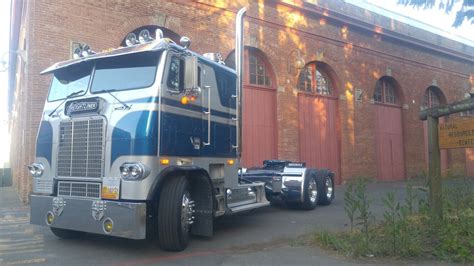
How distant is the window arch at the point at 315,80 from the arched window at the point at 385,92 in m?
3.43

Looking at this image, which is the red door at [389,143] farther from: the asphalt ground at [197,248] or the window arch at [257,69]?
the asphalt ground at [197,248]

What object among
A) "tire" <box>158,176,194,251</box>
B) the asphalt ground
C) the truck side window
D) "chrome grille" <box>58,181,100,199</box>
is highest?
the truck side window

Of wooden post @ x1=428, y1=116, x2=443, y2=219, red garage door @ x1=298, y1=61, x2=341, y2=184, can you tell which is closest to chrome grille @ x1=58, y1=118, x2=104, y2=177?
wooden post @ x1=428, y1=116, x2=443, y2=219

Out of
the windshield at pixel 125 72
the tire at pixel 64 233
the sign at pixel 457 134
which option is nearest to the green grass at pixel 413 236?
the sign at pixel 457 134

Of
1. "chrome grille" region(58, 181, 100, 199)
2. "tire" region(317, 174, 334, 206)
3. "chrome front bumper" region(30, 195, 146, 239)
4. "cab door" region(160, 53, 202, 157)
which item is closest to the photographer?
"chrome front bumper" region(30, 195, 146, 239)

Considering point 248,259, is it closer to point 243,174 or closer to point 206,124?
point 206,124

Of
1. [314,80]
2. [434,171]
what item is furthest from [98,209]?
[314,80]

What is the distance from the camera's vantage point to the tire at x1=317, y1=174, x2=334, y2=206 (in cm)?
1205

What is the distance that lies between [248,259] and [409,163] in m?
19.1

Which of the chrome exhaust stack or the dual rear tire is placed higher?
the chrome exhaust stack

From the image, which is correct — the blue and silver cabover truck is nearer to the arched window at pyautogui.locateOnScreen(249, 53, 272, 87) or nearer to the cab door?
the cab door

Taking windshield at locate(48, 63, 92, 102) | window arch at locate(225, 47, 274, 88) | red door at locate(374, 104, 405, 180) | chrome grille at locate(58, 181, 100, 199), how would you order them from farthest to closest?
red door at locate(374, 104, 405, 180) < window arch at locate(225, 47, 274, 88) < windshield at locate(48, 63, 92, 102) < chrome grille at locate(58, 181, 100, 199)

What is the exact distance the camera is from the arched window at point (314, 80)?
18877mm

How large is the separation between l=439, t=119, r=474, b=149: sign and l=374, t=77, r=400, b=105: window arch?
47.9 ft
